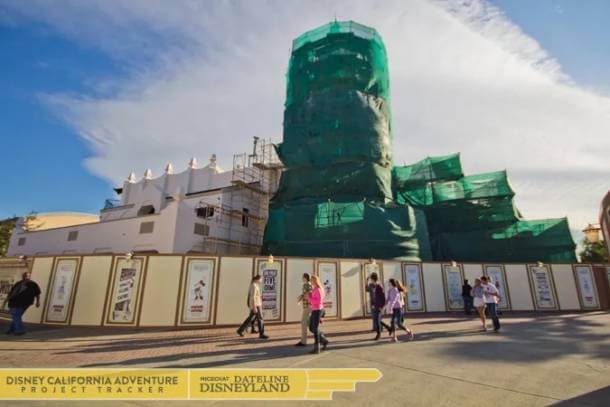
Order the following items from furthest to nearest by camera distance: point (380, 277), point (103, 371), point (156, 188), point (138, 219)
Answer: point (156, 188) < point (138, 219) < point (380, 277) < point (103, 371)

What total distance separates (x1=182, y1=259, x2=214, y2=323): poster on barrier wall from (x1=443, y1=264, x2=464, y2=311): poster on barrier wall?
10073 millimetres

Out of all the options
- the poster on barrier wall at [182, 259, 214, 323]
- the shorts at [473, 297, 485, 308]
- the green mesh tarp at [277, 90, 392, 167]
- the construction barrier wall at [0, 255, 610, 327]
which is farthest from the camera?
the green mesh tarp at [277, 90, 392, 167]

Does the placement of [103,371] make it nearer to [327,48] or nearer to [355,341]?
[355,341]

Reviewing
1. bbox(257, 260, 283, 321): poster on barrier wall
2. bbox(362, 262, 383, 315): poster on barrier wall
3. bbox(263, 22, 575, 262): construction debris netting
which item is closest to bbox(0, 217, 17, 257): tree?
bbox(263, 22, 575, 262): construction debris netting

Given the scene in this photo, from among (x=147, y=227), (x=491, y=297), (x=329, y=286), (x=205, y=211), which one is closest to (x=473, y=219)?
(x=491, y=297)

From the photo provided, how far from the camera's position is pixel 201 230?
71.7 feet

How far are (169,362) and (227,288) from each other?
4.62 metres

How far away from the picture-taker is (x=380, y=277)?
41.4 feet

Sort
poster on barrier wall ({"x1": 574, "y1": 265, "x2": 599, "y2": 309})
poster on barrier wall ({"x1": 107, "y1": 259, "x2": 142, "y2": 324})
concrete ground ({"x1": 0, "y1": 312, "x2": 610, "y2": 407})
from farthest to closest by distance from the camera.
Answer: poster on barrier wall ({"x1": 574, "y1": 265, "x2": 599, "y2": 309}) < poster on barrier wall ({"x1": 107, "y1": 259, "x2": 142, "y2": 324}) < concrete ground ({"x1": 0, "y1": 312, "x2": 610, "y2": 407})

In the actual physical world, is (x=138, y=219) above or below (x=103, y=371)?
above

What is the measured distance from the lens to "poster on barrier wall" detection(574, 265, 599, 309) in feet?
48.6

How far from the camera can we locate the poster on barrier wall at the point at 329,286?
11.2 m

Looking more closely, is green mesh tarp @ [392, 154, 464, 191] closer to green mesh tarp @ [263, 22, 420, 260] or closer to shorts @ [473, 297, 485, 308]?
green mesh tarp @ [263, 22, 420, 260]

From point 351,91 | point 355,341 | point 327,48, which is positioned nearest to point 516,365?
point 355,341
